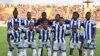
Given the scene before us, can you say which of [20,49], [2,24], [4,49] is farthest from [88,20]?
[2,24]

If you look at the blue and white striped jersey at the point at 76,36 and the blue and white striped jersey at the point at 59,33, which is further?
the blue and white striped jersey at the point at 76,36

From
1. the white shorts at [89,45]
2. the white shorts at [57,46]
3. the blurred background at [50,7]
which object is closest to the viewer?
the white shorts at [57,46]

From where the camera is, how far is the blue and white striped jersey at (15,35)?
1250 cm

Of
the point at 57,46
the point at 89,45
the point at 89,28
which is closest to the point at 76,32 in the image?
the point at 89,28

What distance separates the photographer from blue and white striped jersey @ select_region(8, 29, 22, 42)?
1250 centimetres

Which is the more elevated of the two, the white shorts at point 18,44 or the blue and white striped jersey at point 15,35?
the blue and white striped jersey at point 15,35

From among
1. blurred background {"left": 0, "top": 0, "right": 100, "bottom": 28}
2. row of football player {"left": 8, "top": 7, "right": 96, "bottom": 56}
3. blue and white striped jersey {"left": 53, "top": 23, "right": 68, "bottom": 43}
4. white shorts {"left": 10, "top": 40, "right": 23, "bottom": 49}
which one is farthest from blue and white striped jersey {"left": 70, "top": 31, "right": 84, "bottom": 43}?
blurred background {"left": 0, "top": 0, "right": 100, "bottom": 28}

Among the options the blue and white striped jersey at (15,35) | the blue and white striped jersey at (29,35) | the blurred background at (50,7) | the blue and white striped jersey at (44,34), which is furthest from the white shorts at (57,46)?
the blurred background at (50,7)

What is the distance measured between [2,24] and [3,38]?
6218 millimetres

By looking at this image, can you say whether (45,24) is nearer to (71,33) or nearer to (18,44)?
(71,33)

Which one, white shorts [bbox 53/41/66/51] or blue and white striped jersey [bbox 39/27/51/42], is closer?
white shorts [bbox 53/41/66/51]

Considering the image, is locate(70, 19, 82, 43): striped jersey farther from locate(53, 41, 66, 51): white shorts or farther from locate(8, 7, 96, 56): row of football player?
locate(53, 41, 66, 51): white shorts

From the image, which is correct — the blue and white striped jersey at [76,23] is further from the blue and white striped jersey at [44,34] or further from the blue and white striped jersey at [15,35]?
the blue and white striped jersey at [15,35]

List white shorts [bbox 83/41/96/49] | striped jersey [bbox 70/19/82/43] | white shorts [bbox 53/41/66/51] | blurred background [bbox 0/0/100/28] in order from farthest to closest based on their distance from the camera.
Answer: blurred background [bbox 0/0/100/28], striped jersey [bbox 70/19/82/43], white shorts [bbox 83/41/96/49], white shorts [bbox 53/41/66/51]
